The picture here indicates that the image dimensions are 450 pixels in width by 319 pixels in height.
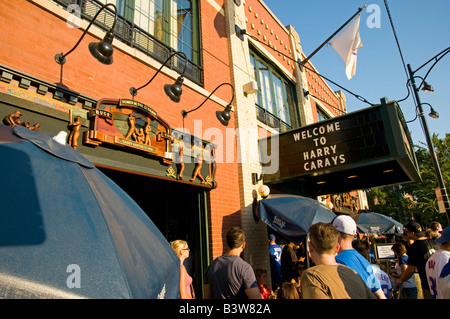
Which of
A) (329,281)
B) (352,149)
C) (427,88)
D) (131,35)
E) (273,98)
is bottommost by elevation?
(329,281)

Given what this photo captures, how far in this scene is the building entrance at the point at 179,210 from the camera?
5742 millimetres

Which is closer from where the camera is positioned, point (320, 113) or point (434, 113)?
point (434, 113)

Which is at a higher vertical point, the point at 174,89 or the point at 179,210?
the point at 174,89

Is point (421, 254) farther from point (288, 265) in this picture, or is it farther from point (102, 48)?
point (102, 48)

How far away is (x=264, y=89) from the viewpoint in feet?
33.1

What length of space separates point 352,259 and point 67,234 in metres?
2.74

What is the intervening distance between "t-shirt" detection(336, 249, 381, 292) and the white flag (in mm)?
8857

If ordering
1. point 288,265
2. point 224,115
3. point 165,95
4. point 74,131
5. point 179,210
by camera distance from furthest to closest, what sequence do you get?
1. point 224,115
2. point 179,210
3. point 288,265
4. point 165,95
5. point 74,131

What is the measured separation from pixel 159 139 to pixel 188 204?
2061mm

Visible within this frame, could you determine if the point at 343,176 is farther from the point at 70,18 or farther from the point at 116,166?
the point at 70,18

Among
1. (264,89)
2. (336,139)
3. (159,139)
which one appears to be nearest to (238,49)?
(264,89)

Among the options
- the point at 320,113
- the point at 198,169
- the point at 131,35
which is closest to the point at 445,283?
the point at 198,169

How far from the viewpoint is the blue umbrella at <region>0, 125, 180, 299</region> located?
939mm

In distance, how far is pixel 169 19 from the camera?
664 cm
